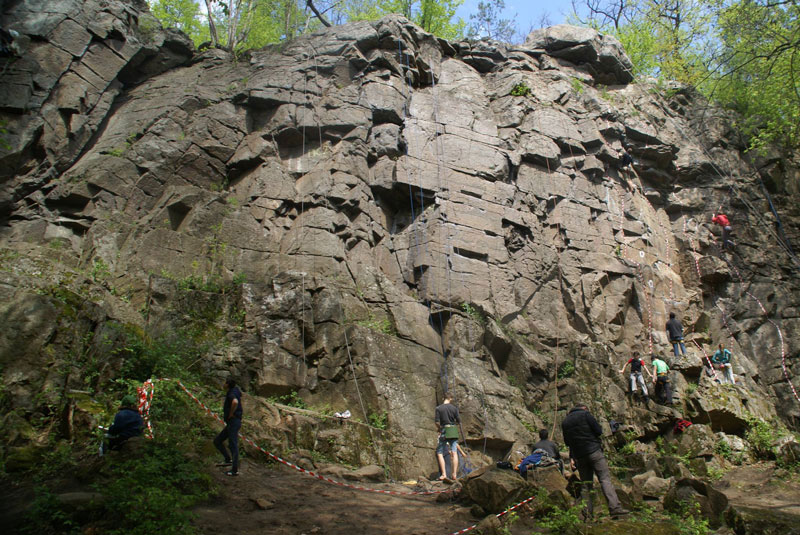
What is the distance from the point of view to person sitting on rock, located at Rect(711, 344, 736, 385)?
15281 millimetres

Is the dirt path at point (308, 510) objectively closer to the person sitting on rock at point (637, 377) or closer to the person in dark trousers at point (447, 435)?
the person in dark trousers at point (447, 435)

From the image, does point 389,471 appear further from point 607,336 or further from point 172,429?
point 607,336

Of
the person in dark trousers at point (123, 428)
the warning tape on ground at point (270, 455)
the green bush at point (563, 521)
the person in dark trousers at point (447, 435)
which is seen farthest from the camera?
the person in dark trousers at point (447, 435)

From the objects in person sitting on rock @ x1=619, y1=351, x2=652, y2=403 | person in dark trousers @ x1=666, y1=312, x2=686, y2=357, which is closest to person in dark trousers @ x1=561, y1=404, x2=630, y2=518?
person sitting on rock @ x1=619, y1=351, x2=652, y2=403

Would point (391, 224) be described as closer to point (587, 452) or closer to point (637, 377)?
point (637, 377)

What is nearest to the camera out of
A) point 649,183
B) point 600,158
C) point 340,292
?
point 340,292

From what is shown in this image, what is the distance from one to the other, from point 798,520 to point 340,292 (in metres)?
9.08

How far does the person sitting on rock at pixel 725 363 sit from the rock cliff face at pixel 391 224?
0.49 meters

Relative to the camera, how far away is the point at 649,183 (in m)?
21.2

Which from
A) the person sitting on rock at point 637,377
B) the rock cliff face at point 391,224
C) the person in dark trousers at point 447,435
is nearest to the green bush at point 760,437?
the rock cliff face at point 391,224

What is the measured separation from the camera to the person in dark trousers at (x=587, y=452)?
737 cm

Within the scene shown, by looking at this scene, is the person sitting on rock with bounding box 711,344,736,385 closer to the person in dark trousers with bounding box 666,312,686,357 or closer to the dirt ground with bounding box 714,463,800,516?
the person in dark trousers with bounding box 666,312,686,357

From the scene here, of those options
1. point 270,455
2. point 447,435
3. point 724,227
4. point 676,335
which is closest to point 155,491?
point 270,455

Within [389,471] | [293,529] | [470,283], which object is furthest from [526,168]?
[293,529]
